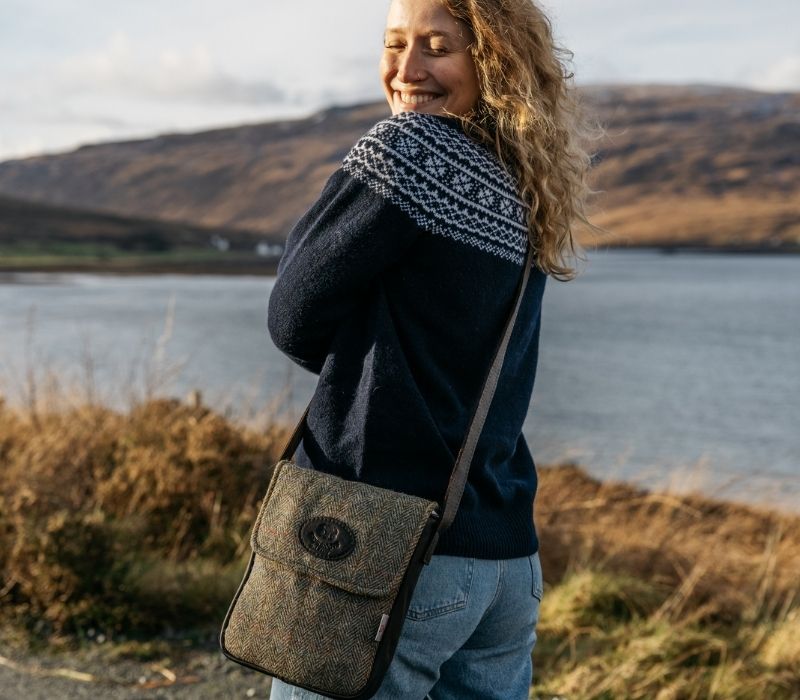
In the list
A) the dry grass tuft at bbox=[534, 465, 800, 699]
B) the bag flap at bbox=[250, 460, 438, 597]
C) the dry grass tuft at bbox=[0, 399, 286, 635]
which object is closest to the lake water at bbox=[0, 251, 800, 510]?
A: the dry grass tuft at bbox=[0, 399, 286, 635]

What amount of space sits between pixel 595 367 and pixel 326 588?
1958 cm

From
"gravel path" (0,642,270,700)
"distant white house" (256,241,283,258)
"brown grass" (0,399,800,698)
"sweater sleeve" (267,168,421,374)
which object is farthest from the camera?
"distant white house" (256,241,283,258)

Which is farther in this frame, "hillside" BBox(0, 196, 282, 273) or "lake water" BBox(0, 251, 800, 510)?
"hillside" BBox(0, 196, 282, 273)

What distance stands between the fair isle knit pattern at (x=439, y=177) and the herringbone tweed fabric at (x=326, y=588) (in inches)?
18.2

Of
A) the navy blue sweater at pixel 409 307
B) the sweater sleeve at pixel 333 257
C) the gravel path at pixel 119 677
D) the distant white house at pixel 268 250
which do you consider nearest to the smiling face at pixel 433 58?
the navy blue sweater at pixel 409 307

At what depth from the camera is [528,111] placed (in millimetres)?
1767

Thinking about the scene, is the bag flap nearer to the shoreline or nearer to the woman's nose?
the woman's nose

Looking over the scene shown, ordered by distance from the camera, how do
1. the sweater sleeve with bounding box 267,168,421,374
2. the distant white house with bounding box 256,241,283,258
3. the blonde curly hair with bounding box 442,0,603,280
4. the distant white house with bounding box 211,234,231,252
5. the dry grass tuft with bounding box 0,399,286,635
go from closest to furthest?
the sweater sleeve with bounding box 267,168,421,374 < the blonde curly hair with bounding box 442,0,603,280 < the dry grass tuft with bounding box 0,399,286,635 < the distant white house with bounding box 256,241,283,258 < the distant white house with bounding box 211,234,231,252

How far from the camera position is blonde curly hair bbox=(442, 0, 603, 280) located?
1.77 metres

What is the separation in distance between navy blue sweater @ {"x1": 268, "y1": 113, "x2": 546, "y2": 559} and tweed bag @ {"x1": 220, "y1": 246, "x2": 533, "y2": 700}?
53mm

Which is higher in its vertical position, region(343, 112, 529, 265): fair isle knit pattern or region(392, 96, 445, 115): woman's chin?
region(392, 96, 445, 115): woman's chin

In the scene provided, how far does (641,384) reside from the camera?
18.7 m

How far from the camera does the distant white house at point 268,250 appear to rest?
6828cm

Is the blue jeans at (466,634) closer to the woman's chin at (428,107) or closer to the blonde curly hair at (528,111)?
the blonde curly hair at (528,111)
